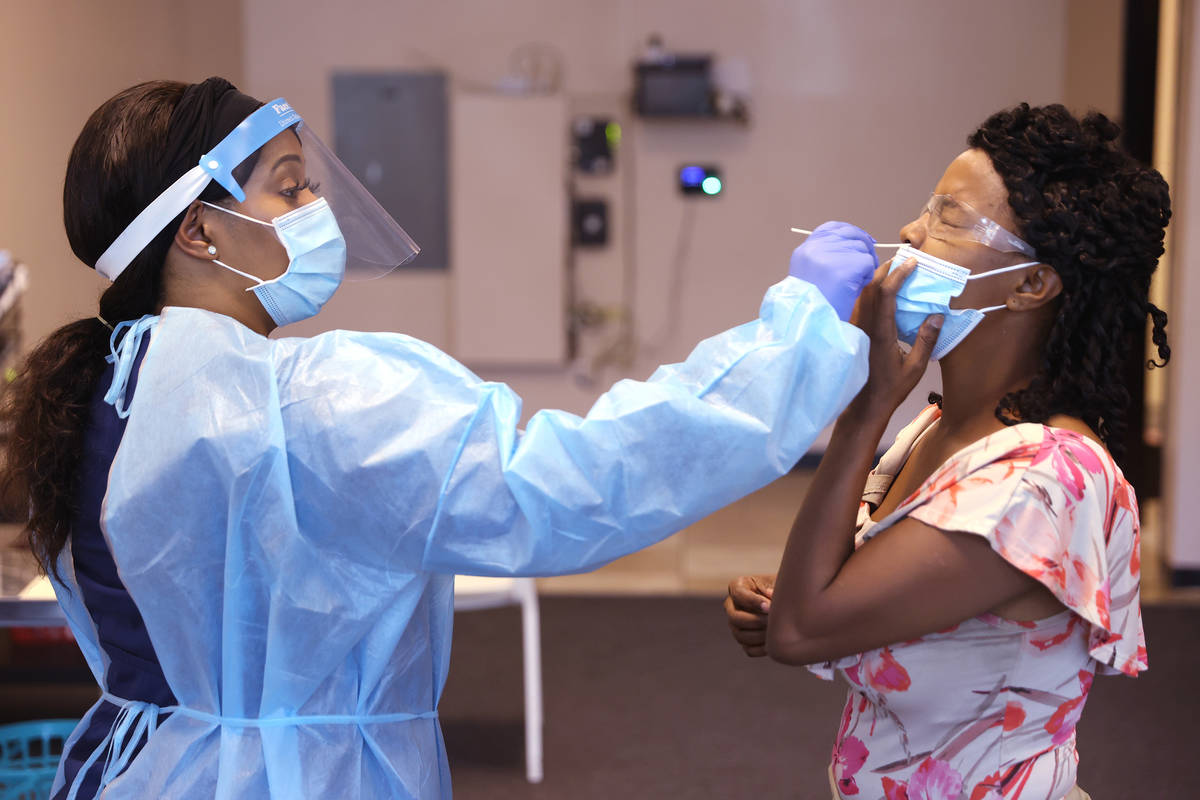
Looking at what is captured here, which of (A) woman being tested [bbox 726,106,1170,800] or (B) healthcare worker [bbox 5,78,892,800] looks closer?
(B) healthcare worker [bbox 5,78,892,800]

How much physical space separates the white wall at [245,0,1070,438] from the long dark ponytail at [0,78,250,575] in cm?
424

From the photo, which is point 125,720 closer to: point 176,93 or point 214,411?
point 214,411

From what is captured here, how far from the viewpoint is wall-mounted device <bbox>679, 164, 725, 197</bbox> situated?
1596 mm

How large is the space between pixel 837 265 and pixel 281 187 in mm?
595

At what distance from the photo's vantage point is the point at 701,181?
6.84 feet

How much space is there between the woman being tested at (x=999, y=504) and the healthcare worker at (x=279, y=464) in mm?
A: 175

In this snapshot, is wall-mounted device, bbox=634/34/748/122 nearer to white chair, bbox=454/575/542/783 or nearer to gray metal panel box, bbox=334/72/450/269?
gray metal panel box, bbox=334/72/450/269

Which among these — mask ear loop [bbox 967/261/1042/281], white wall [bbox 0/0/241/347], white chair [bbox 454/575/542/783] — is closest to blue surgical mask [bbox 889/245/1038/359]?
mask ear loop [bbox 967/261/1042/281]

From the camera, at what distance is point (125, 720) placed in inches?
42.9

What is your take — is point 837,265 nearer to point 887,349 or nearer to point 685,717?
point 887,349

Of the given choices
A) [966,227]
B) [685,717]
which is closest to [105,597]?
[966,227]

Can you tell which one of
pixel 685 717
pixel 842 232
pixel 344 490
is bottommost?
pixel 685 717

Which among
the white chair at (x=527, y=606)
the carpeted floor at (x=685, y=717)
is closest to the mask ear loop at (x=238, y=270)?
the white chair at (x=527, y=606)

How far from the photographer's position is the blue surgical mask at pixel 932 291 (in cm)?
116
